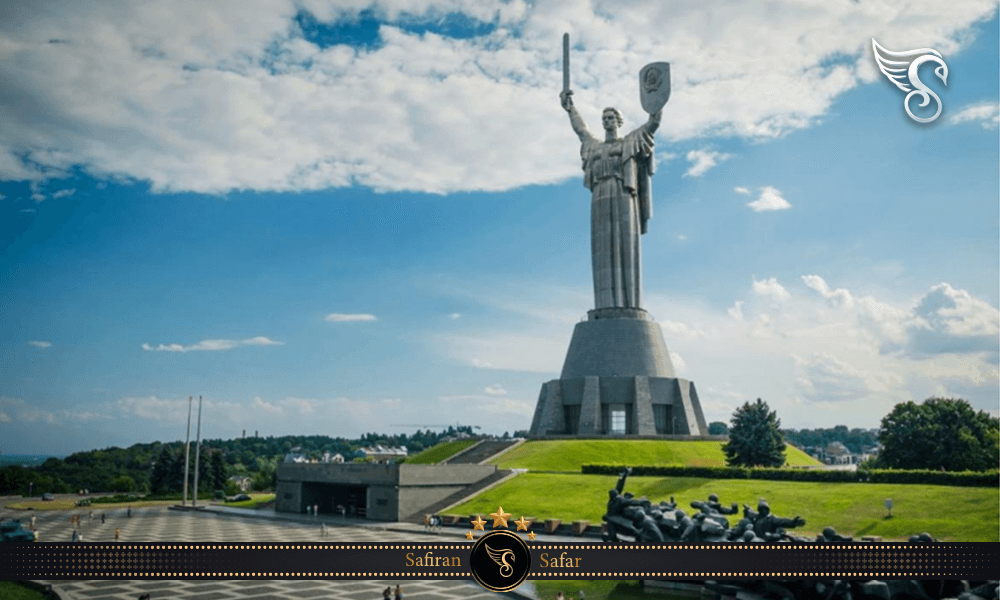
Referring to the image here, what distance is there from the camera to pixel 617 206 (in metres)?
52.0

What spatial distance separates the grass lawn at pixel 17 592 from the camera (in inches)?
670

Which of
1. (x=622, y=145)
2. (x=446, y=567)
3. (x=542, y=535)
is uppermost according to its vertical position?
(x=622, y=145)

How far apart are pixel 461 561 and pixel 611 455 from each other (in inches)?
1484

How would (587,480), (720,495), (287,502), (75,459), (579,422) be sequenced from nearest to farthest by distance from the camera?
(720,495) → (587,480) → (287,502) → (579,422) → (75,459)

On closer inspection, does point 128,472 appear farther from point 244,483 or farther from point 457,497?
point 457,497

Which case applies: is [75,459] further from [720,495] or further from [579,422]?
[720,495]

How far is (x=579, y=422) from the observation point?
159 feet

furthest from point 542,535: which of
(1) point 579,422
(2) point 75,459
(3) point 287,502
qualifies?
(2) point 75,459

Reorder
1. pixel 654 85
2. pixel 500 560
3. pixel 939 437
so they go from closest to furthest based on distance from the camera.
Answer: pixel 500 560, pixel 939 437, pixel 654 85

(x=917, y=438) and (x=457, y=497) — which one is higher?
(x=917, y=438)

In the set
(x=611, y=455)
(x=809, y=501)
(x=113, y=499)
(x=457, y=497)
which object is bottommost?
(x=113, y=499)

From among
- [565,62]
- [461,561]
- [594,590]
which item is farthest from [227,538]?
[565,62]

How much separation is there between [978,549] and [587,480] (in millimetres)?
30404

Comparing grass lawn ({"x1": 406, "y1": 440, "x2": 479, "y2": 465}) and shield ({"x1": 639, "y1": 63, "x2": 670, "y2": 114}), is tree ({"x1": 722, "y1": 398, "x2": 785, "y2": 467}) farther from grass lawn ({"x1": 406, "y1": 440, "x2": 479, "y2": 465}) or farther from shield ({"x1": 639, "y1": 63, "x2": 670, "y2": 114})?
shield ({"x1": 639, "y1": 63, "x2": 670, "y2": 114})
